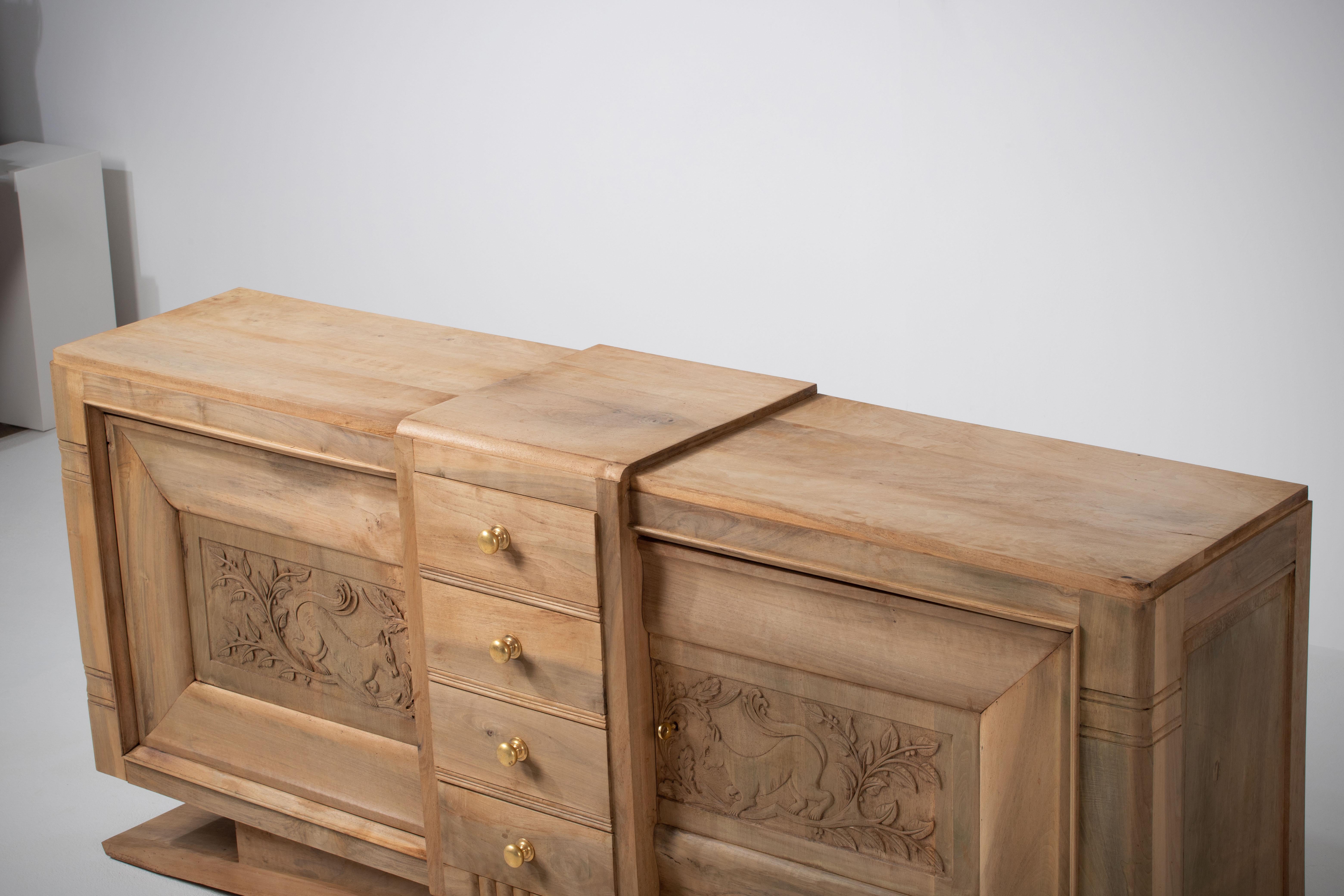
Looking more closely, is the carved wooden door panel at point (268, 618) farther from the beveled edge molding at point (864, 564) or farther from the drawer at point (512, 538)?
the beveled edge molding at point (864, 564)

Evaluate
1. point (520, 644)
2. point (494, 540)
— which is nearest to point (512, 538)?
point (494, 540)

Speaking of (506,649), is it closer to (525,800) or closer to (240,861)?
(525,800)

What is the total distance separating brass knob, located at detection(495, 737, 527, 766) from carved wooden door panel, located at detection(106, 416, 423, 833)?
0.77 feet

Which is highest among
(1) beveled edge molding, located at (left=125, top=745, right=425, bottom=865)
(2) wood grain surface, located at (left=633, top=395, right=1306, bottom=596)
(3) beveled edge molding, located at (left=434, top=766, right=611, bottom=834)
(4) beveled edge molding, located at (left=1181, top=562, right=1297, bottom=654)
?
(2) wood grain surface, located at (left=633, top=395, right=1306, bottom=596)

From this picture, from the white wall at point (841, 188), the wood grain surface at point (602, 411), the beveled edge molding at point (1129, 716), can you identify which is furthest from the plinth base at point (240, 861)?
the white wall at point (841, 188)

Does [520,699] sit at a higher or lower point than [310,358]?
lower

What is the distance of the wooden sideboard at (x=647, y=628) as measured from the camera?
63.7 inches

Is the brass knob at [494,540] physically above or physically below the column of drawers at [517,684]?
above

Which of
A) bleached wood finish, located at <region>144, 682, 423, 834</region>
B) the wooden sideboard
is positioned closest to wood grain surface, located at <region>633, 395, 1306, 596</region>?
the wooden sideboard

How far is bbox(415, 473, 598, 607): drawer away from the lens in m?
1.85

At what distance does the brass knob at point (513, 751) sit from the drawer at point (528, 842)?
3.3 inches

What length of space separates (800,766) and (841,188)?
180 cm

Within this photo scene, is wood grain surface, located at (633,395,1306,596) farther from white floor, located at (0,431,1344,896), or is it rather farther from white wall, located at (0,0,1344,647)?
white wall, located at (0,0,1344,647)

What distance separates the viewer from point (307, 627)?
2.26 metres
